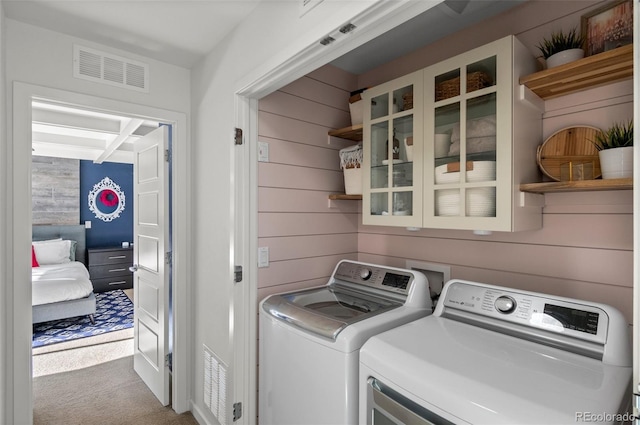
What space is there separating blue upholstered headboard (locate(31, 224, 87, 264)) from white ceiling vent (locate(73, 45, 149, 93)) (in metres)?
4.66

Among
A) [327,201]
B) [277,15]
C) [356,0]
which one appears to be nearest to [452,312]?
[327,201]

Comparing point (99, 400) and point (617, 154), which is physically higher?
point (617, 154)

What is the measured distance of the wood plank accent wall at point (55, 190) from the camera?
18.1ft

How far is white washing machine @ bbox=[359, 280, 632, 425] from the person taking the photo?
0.92m

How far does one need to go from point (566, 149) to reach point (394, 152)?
0.75m

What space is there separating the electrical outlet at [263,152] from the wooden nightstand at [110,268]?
5.10m

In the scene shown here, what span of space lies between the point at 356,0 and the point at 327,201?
1294 millimetres

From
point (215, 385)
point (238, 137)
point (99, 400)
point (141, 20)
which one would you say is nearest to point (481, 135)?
point (238, 137)

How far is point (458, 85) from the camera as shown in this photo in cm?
157

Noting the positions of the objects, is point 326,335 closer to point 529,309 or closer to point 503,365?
point 503,365

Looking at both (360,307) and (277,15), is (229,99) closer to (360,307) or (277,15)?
(277,15)

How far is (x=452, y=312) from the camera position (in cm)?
156

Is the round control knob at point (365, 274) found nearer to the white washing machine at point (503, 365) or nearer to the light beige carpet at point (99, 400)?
the white washing machine at point (503, 365)

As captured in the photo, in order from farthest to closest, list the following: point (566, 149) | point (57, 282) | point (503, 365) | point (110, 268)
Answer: point (110, 268), point (57, 282), point (566, 149), point (503, 365)
